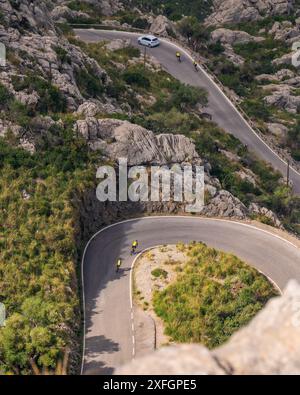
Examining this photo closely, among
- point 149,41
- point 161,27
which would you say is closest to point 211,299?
point 149,41

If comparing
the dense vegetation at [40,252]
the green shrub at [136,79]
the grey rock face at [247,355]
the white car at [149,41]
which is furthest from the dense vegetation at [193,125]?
the grey rock face at [247,355]

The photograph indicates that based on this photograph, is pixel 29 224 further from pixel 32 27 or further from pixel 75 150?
pixel 32 27

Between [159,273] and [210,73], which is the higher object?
[210,73]

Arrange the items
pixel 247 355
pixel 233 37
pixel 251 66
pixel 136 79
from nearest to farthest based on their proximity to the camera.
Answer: pixel 247 355, pixel 136 79, pixel 251 66, pixel 233 37

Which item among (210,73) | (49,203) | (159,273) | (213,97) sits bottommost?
(159,273)

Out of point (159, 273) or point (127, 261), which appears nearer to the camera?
point (159, 273)

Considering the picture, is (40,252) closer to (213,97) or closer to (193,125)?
(193,125)

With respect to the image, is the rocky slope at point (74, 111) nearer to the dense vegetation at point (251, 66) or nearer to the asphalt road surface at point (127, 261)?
the asphalt road surface at point (127, 261)

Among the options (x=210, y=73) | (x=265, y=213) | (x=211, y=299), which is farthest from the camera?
(x=210, y=73)
